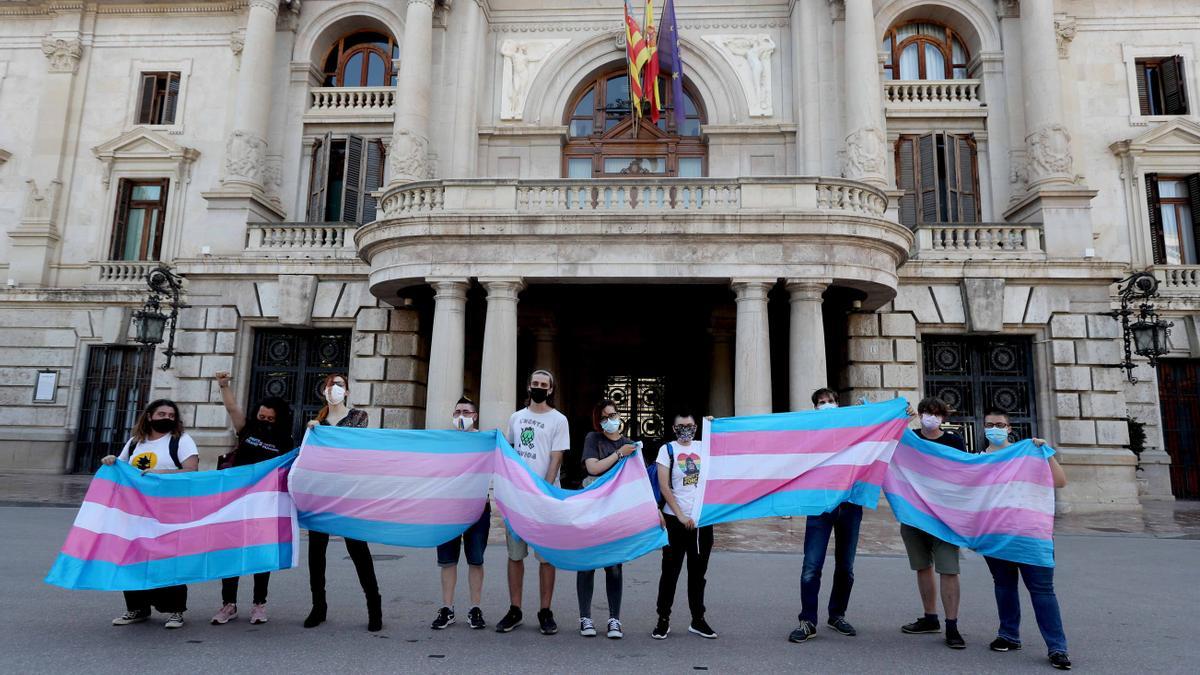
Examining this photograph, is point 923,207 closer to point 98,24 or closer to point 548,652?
point 548,652

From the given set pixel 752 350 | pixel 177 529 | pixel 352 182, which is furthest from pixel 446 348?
pixel 177 529

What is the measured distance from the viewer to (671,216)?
14961 mm

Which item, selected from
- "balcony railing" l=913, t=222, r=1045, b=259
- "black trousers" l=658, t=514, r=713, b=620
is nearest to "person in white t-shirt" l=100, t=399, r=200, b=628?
"black trousers" l=658, t=514, r=713, b=620

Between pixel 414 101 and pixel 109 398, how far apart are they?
12.9m

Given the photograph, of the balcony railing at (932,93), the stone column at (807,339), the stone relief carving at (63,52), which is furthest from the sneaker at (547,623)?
the stone relief carving at (63,52)

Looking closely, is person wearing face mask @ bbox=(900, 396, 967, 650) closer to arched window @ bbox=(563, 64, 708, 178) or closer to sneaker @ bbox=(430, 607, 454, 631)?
sneaker @ bbox=(430, 607, 454, 631)

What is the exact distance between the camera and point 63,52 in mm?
23562

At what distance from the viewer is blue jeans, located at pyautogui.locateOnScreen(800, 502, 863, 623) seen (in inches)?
247

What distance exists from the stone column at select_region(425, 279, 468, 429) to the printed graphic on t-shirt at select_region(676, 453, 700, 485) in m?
9.63

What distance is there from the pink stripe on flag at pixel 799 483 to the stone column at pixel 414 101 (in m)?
14.7

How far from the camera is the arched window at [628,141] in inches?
833

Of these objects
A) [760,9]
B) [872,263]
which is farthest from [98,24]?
[872,263]

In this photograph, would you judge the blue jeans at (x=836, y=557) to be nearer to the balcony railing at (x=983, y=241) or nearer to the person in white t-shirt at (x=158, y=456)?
the person in white t-shirt at (x=158, y=456)

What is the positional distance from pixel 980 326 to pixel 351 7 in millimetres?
19638
